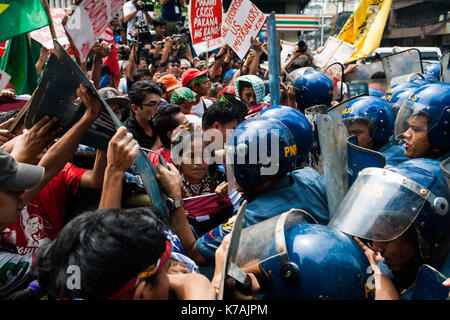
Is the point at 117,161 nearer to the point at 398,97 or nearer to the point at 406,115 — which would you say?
the point at 406,115

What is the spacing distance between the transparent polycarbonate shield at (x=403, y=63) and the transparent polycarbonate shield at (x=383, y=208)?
5.82 m

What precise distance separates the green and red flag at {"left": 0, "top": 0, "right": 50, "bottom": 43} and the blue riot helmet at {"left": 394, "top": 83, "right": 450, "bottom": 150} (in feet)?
11.5

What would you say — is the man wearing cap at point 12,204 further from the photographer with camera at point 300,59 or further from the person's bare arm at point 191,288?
the photographer with camera at point 300,59

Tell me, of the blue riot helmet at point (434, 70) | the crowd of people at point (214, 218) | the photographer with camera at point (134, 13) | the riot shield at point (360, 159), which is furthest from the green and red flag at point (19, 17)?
the photographer with camera at point (134, 13)

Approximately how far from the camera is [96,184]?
7.65 feet

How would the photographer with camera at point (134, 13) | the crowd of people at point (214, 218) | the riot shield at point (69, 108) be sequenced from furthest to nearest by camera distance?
the photographer with camera at point (134, 13) → the riot shield at point (69, 108) → the crowd of people at point (214, 218)

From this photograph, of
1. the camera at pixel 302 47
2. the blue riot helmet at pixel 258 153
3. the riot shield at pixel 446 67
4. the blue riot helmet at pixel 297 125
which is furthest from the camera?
the camera at pixel 302 47

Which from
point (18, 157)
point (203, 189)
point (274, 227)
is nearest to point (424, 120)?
point (203, 189)

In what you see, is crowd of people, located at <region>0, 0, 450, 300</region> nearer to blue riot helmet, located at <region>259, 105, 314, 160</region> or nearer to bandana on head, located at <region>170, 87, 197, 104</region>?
blue riot helmet, located at <region>259, 105, 314, 160</region>

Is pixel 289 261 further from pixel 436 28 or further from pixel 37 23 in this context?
pixel 436 28

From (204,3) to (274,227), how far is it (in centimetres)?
618

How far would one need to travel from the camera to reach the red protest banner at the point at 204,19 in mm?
6734

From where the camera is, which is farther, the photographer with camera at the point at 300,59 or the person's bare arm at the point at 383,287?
the photographer with camera at the point at 300,59

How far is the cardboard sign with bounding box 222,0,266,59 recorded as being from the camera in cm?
612
